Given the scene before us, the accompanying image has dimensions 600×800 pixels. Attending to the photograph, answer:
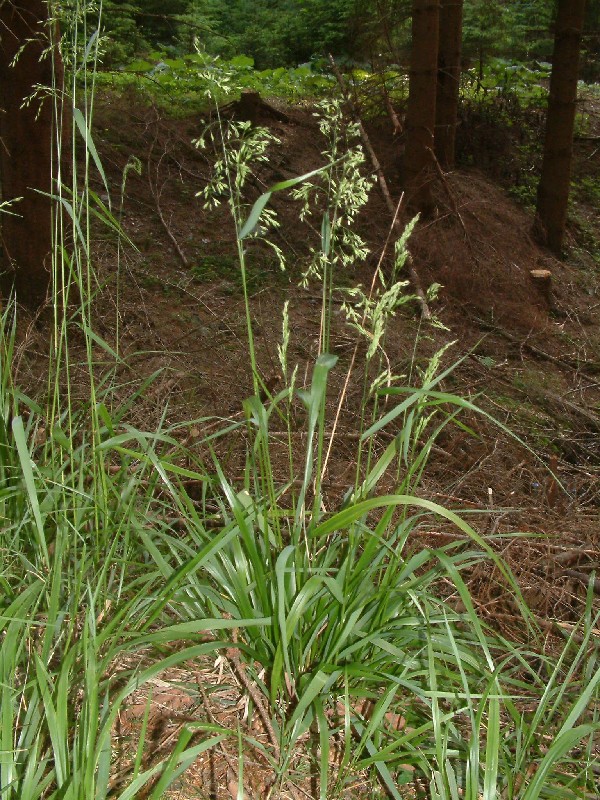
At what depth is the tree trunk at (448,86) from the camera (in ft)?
27.7

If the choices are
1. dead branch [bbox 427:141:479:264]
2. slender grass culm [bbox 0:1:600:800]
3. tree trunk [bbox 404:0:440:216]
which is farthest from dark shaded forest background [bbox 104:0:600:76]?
slender grass culm [bbox 0:1:600:800]

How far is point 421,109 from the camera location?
7273 millimetres

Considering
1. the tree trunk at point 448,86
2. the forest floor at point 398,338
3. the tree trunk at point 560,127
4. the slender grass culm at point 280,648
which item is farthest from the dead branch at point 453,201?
the slender grass culm at point 280,648

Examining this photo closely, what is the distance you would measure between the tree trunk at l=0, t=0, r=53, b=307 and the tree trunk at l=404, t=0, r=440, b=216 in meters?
3.50

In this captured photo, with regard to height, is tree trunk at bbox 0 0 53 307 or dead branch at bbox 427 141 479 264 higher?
tree trunk at bbox 0 0 53 307

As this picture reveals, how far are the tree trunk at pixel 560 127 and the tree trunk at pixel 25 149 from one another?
209 inches

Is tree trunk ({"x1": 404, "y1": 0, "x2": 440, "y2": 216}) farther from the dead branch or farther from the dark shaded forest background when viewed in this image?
the dark shaded forest background

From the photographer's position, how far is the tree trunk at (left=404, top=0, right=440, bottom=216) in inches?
278

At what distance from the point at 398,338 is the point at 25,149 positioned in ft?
9.30

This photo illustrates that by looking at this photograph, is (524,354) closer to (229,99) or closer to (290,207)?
(290,207)

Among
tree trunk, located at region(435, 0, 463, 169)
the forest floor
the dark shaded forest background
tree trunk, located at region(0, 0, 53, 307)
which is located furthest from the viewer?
the dark shaded forest background

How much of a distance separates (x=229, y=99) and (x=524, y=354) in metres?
5.06

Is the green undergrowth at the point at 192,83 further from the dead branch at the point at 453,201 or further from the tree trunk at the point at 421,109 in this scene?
the dead branch at the point at 453,201

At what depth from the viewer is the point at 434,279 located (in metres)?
6.81
